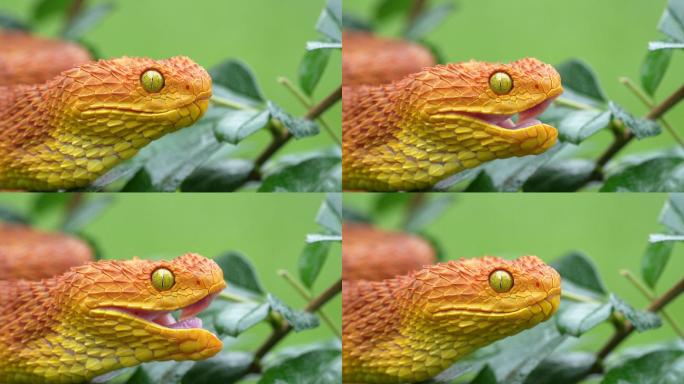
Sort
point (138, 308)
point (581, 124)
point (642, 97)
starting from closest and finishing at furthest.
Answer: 1. point (138, 308)
2. point (581, 124)
3. point (642, 97)

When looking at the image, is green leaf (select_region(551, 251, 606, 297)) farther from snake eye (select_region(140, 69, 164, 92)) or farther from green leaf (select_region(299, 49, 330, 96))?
snake eye (select_region(140, 69, 164, 92))

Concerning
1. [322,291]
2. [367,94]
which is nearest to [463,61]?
[367,94]

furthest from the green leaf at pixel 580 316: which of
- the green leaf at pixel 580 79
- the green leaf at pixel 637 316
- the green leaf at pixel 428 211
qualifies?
the green leaf at pixel 580 79

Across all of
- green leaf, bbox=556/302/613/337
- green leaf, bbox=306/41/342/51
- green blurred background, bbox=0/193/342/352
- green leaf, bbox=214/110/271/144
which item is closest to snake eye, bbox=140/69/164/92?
green leaf, bbox=214/110/271/144

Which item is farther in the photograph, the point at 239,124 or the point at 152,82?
the point at 239,124

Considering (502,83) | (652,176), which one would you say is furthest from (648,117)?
(502,83)

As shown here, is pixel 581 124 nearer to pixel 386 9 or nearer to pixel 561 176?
pixel 561 176

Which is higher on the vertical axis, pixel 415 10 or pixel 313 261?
pixel 415 10
